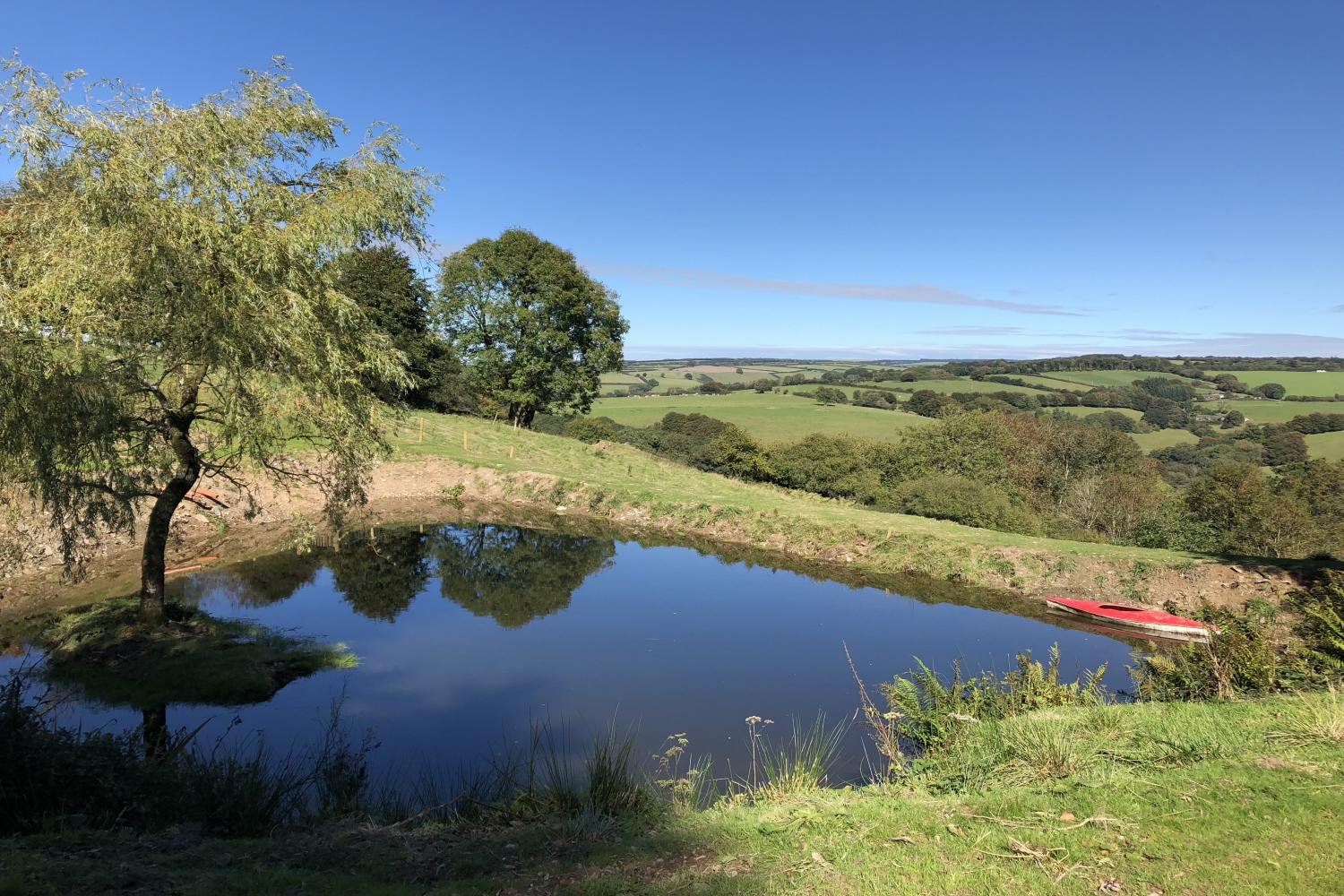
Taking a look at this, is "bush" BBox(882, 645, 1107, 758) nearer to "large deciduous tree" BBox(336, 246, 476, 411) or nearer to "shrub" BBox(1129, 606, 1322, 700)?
"shrub" BBox(1129, 606, 1322, 700)

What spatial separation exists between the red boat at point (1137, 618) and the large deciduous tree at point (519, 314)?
2730 cm

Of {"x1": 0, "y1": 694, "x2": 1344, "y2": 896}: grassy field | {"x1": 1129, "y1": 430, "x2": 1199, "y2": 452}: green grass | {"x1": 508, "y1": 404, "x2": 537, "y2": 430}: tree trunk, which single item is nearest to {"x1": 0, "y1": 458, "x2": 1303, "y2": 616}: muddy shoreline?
{"x1": 0, "y1": 694, "x2": 1344, "y2": 896}: grassy field

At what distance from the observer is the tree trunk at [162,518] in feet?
35.8

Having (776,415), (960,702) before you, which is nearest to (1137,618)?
(960,702)

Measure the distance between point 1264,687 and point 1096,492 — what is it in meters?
38.2

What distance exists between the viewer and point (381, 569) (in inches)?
730

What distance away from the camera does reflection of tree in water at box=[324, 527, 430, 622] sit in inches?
626

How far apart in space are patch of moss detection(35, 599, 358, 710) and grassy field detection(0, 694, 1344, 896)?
230 inches

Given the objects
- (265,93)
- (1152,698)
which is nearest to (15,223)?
(265,93)

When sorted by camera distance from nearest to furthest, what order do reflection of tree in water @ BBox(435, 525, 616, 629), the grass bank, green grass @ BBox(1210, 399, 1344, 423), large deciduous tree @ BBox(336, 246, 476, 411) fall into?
reflection of tree in water @ BBox(435, 525, 616, 629), the grass bank, large deciduous tree @ BBox(336, 246, 476, 411), green grass @ BBox(1210, 399, 1344, 423)

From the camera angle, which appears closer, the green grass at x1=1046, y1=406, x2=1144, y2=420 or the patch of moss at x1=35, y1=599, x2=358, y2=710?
the patch of moss at x1=35, y1=599, x2=358, y2=710

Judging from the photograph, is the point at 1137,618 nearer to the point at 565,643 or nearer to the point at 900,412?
the point at 565,643

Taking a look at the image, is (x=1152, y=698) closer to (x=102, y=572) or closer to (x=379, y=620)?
(x=379, y=620)

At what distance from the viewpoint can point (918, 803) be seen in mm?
5504
